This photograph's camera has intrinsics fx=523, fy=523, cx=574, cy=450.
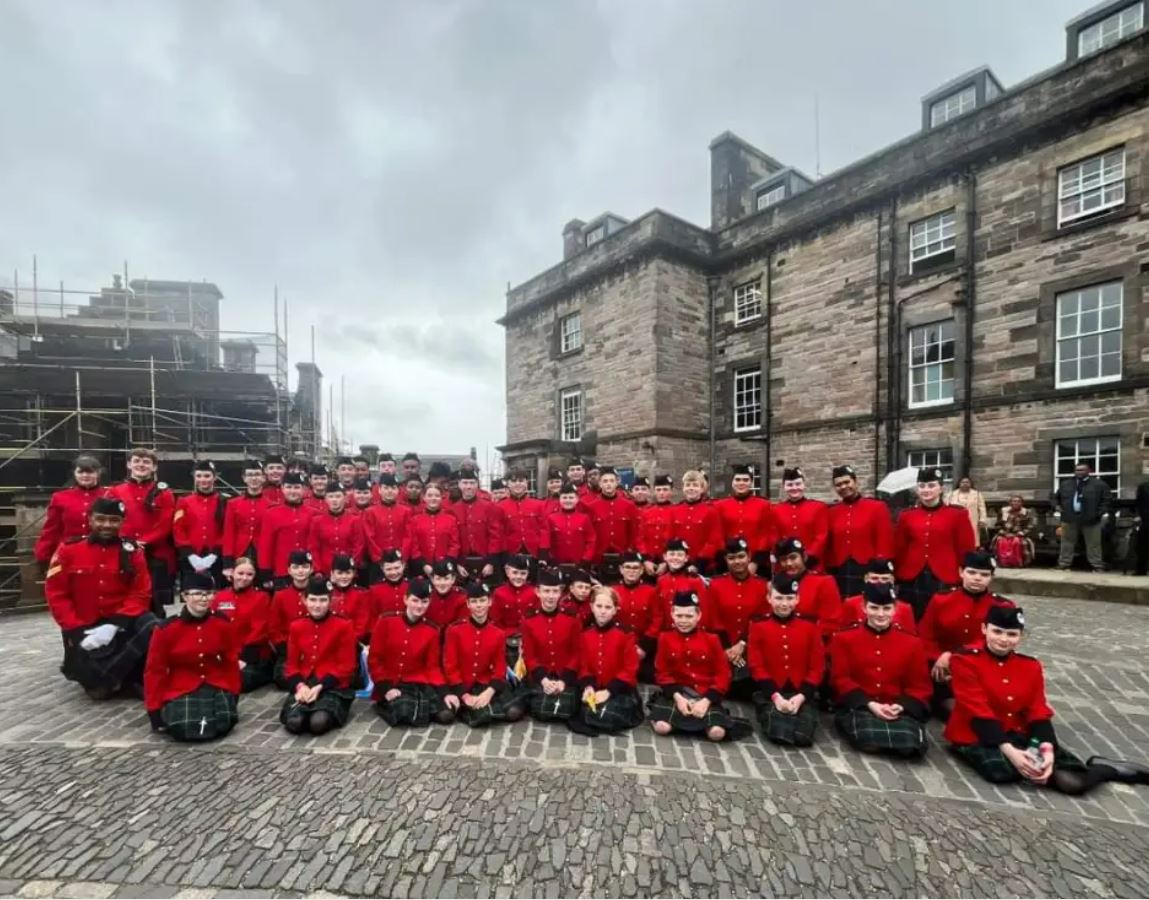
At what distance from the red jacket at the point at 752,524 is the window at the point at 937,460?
9.66m

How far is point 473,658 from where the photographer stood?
191 inches

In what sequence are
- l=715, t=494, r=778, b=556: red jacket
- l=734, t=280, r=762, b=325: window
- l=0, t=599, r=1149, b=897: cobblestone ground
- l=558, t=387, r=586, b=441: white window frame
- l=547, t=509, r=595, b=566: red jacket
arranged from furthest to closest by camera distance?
1. l=558, t=387, r=586, b=441: white window frame
2. l=734, t=280, r=762, b=325: window
3. l=547, t=509, r=595, b=566: red jacket
4. l=715, t=494, r=778, b=556: red jacket
5. l=0, t=599, r=1149, b=897: cobblestone ground

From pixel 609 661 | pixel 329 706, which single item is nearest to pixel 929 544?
pixel 609 661

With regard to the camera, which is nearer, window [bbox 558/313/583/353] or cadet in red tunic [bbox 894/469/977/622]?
cadet in red tunic [bbox 894/469/977/622]

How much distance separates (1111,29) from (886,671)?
1845cm

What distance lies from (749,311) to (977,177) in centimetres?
681

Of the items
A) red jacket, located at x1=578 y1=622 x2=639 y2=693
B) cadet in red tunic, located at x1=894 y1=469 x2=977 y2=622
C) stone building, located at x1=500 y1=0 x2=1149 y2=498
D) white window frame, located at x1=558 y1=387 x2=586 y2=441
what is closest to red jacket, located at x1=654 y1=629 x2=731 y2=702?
red jacket, located at x1=578 y1=622 x2=639 y2=693

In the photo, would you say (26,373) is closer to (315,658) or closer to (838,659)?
(315,658)

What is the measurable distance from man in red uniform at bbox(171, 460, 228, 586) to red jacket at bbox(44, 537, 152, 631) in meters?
0.91

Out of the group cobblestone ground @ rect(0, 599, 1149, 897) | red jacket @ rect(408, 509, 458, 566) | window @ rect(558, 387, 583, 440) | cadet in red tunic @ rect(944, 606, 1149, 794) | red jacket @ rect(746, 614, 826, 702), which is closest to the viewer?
cobblestone ground @ rect(0, 599, 1149, 897)

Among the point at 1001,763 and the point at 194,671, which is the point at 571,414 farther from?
the point at 1001,763

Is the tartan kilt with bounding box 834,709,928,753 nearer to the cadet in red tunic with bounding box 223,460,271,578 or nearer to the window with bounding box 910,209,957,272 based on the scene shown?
the cadet in red tunic with bounding box 223,460,271,578

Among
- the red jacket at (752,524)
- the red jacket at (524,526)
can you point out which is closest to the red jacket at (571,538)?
the red jacket at (524,526)

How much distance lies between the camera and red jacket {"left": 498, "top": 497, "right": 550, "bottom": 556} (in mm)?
7625
